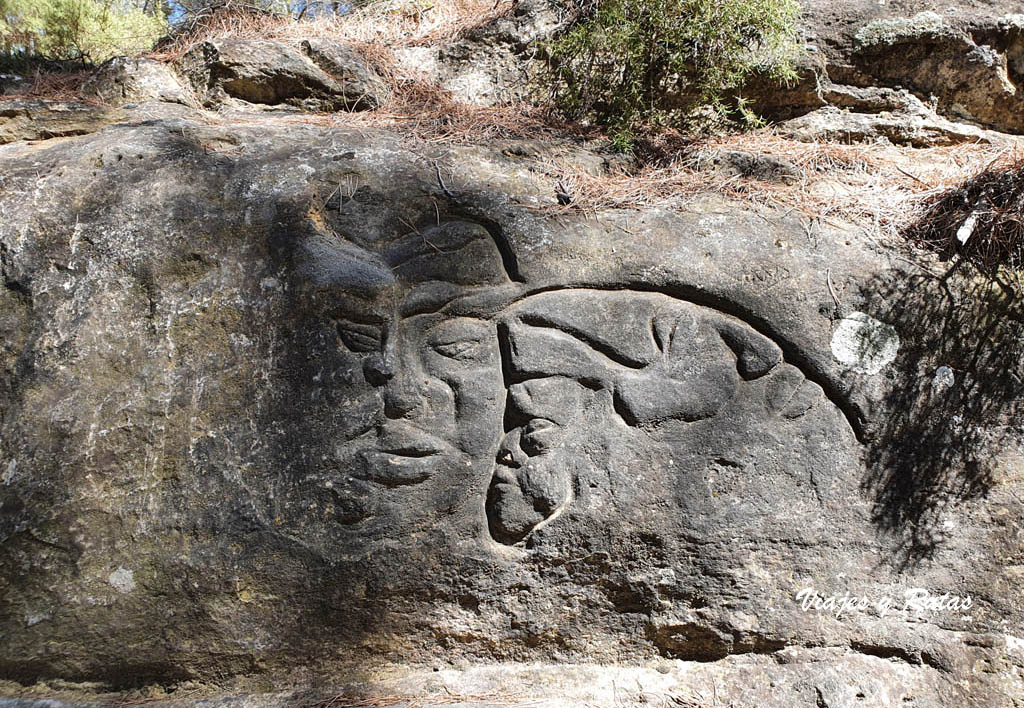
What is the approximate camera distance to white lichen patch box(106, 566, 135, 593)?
2166mm

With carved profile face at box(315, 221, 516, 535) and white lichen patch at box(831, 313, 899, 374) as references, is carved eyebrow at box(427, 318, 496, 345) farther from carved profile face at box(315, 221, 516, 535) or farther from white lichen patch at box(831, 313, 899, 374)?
white lichen patch at box(831, 313, 899, 374)

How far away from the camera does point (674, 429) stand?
238 cm

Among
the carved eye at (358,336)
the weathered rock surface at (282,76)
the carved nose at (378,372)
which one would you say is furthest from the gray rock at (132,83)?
the carved nose at (378,372)

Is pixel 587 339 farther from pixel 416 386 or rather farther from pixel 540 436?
pixel 416 386

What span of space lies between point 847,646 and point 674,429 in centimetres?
88

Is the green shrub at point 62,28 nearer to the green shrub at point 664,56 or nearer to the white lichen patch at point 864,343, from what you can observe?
the green shrub at point 664,56

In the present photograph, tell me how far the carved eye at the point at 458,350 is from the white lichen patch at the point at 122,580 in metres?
1.15

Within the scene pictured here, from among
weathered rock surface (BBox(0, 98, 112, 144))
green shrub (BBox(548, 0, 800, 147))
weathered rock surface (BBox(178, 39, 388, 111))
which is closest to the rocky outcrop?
weathered rock surface (BBox(0, 98, 112, 144))

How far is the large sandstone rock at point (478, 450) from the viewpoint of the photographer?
86.7 inches

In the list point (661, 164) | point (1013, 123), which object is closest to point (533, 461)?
point (661, 164)

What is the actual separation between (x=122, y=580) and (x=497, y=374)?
130 cm

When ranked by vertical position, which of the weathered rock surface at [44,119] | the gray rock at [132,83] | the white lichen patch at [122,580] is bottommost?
the white lichen patch at [122,580]

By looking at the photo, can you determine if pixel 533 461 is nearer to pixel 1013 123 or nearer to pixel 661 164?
pixel 661 164

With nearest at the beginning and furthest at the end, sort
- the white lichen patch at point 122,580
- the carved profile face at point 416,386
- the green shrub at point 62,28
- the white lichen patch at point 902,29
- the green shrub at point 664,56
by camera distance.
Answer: the white lichen patch at point 122,580 → the carved profile face at point 416,386 → the green shrub at point 664,56 → the white lichen patch at point 902,29 → the green shrub at point 62,28
